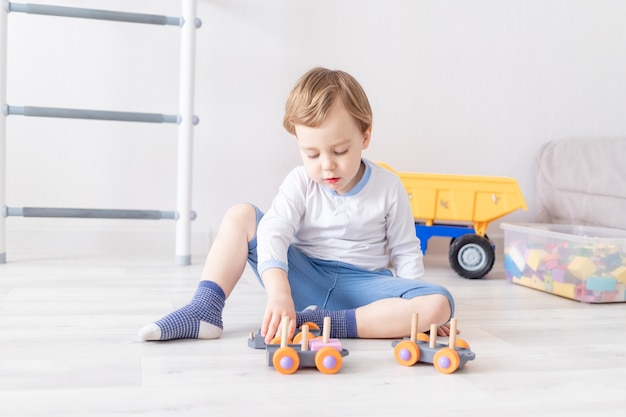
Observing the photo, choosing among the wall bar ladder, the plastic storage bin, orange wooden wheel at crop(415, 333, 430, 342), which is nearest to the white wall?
the wall bar ladder

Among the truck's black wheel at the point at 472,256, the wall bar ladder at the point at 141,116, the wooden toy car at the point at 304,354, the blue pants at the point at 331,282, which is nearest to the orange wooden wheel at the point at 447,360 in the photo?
the wooden toy car at the point at 304,354

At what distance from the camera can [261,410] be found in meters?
0.80

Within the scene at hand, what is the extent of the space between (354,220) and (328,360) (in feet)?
1.14

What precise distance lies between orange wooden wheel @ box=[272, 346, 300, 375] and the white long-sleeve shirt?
0.30 m

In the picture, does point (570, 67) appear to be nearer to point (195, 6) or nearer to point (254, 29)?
point (254, 29)

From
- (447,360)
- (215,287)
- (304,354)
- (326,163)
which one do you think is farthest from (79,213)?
(447,360)

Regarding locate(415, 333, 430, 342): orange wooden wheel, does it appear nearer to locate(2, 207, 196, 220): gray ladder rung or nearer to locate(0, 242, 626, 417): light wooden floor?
locate(0, 242, 626, 417): light wooden floor

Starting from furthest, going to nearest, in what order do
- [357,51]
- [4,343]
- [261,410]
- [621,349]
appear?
1. [357,51]
2. [621,349]
3. [4,343]
4. [261,410]

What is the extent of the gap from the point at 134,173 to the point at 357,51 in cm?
74

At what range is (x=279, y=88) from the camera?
2104 mm

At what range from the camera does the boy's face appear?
1118 millimetres

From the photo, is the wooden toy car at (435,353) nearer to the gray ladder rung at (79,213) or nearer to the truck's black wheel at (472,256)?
the truck's black wheel at (472,256)

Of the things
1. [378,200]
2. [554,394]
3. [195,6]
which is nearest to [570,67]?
[195,6]

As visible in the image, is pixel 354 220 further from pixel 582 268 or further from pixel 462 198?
pixel 462 198
